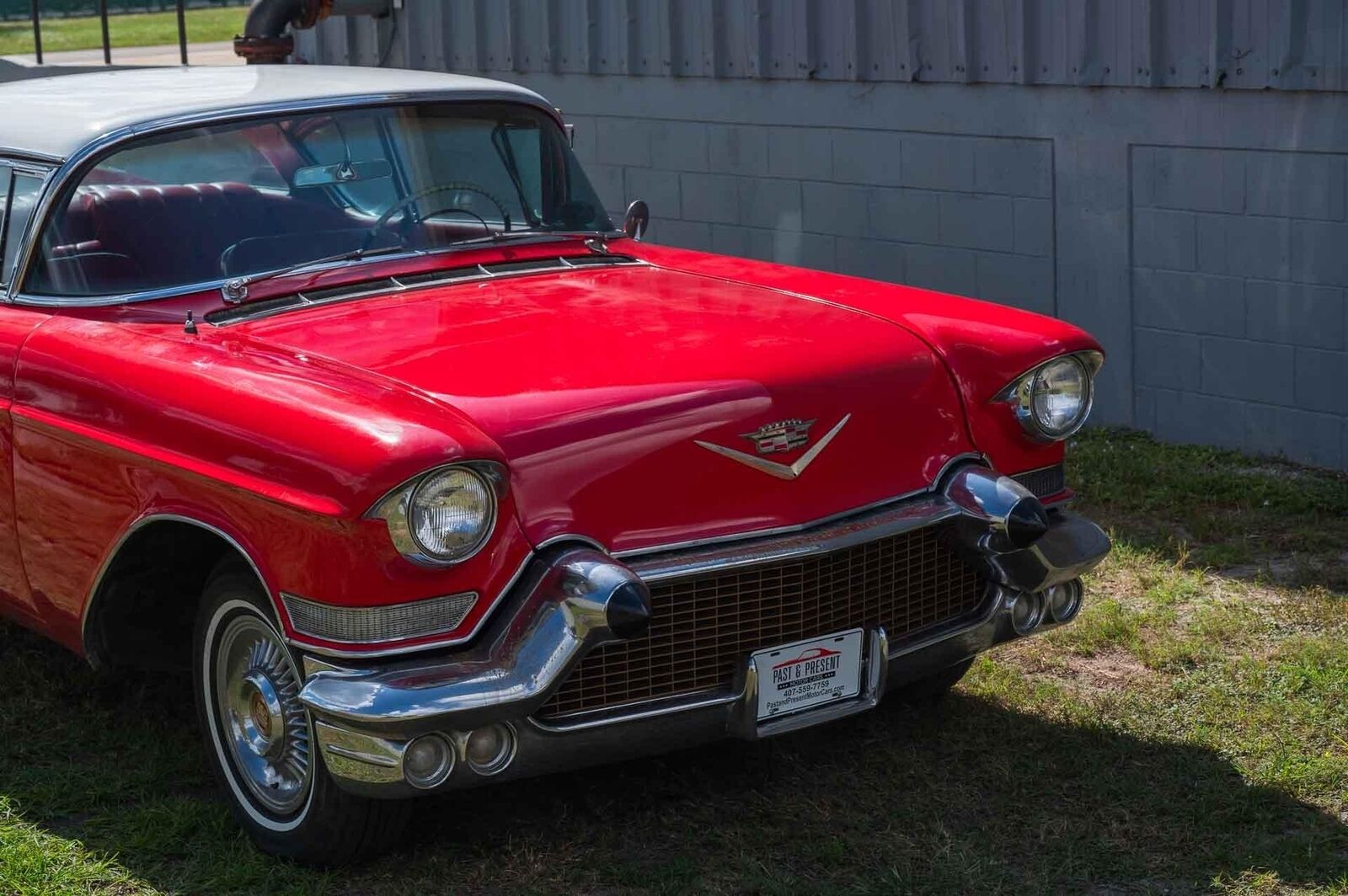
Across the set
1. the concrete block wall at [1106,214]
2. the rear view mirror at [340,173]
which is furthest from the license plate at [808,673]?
the concrete block wall at [1106,214]

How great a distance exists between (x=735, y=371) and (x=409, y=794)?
1071 millimetres

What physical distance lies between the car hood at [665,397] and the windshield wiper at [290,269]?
5.7 inches

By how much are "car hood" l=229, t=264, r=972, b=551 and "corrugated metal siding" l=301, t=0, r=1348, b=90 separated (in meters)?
3.19

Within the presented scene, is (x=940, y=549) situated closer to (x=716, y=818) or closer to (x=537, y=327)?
(x=716, y=818)

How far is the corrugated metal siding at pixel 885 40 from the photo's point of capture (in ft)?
21.4

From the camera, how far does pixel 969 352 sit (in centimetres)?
393

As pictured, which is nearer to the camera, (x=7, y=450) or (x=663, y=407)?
(x=663, y=407)

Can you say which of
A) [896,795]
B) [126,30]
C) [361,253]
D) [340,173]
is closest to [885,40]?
[340,173]

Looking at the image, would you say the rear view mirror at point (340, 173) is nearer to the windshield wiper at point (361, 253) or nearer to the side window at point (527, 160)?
the windshield wiper at point (361, 253)

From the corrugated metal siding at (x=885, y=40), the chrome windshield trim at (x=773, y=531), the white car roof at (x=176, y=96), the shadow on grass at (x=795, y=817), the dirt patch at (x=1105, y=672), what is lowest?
the shadow on grass at (x=795, y=817)

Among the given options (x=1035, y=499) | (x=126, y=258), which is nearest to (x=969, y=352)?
(x=1035, y=499)

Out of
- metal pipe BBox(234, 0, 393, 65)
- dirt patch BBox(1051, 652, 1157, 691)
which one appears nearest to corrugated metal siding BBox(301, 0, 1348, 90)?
metal pipe BBox(234, 0, 393, 65)

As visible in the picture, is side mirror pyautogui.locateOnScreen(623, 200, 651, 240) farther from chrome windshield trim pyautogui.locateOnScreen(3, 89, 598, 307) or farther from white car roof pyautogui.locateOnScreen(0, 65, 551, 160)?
chrome windshield trim pyautogui.locateOnScreen(3, 89, 598, 307)

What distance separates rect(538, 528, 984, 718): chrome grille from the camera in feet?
11.2
